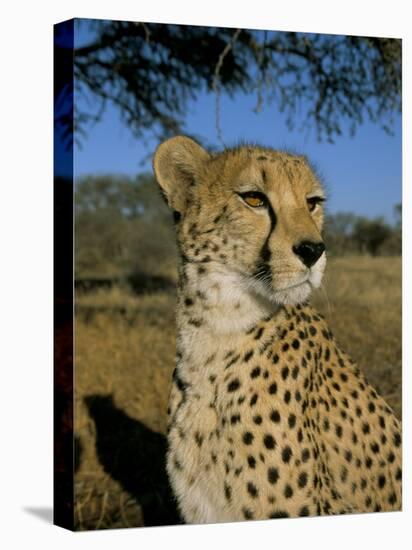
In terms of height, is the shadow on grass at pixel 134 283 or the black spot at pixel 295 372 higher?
the shadow on grass at pixel 134 283

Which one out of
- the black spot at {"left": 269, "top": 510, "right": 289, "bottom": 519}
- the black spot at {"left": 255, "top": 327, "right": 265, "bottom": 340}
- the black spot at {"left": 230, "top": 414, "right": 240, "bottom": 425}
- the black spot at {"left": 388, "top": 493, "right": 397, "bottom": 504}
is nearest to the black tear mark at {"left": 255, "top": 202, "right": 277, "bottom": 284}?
the black spot at {"left": 255, "top": 327, "right": 265, "bottom": 340}

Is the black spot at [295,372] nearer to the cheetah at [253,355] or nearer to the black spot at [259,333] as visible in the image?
the cheetah at [253,355]

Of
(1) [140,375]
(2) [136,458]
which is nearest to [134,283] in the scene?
(1) [140,375]

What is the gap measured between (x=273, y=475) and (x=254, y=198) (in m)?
0.78

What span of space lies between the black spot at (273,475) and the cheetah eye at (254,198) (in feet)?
2.43

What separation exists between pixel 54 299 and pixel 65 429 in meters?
0.40

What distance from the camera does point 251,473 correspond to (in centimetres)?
303

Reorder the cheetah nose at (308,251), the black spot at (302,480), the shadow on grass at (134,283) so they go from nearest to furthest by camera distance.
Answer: the cheetah nose at (308,251) < the black spot at (302,480) < the shadow on grass at (134,283)

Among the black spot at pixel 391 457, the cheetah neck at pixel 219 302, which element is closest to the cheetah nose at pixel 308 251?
the cheetah neck at pixel 219 302

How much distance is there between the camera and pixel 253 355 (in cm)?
311

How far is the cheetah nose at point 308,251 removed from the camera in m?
2.95

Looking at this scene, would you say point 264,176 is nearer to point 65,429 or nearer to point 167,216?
point 65,429

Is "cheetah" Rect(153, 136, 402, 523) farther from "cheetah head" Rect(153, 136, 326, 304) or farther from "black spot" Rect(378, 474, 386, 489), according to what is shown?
"black spot" Rect(378, 474, 386, 489)

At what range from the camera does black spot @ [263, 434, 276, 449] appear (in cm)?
304
